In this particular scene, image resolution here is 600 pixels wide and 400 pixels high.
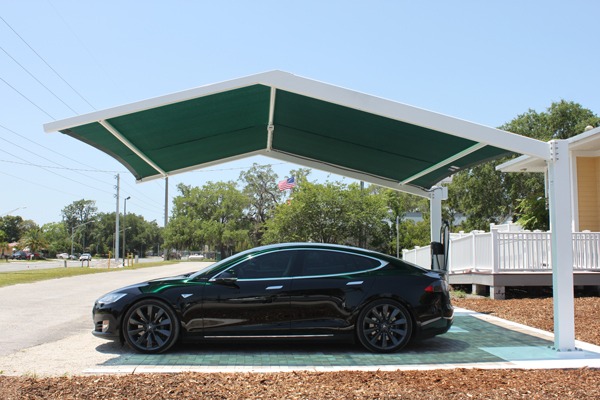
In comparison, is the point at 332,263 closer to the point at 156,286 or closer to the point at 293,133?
the point at 156,286

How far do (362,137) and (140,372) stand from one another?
5629mm

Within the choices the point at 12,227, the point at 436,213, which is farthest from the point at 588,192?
the point at 12,227

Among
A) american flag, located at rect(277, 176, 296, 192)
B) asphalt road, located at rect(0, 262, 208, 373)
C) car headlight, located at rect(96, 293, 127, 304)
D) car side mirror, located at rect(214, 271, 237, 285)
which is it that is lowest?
asphalt road, located at rect(0, 262, 208, 373)

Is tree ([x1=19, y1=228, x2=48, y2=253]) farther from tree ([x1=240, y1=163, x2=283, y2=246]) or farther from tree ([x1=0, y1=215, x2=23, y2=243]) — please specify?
tree ([x1=240, y1=163, x2=283, y2=246])

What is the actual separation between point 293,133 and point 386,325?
15.5 ft

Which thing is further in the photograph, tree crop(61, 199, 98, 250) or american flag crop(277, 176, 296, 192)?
tree crop(61, 199, 98, 250)

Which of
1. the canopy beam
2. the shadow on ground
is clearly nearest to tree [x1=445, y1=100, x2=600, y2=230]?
the canopy beam

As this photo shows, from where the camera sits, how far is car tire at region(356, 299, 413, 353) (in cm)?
719

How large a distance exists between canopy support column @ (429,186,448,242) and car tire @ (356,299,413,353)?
15.4 feet

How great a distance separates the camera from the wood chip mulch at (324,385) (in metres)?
5.05

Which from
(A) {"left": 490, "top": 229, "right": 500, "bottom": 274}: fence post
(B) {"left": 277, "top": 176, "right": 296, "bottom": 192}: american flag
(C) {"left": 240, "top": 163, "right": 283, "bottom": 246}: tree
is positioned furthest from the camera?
(C) {"left": 240, "top": 163, "right": 283, "bottom": 246}: tree

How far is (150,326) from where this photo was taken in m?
7.10

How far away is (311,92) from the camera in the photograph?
23.8ft

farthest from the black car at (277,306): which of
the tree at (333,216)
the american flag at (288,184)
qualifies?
the american flag at (288,184)
